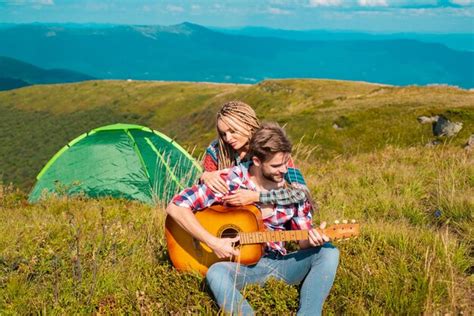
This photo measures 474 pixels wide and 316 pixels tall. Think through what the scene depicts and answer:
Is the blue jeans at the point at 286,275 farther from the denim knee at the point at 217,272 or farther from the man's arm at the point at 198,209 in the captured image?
the man's arm at the point at 198,209

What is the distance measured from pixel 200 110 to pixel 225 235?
132 m

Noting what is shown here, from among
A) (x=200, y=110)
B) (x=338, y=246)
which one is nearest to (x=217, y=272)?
(x=338, y=246)

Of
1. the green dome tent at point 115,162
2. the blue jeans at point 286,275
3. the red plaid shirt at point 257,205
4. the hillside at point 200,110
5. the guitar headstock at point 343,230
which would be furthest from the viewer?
the hillside at point 200,110

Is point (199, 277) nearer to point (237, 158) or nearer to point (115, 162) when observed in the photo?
point (237, 158)

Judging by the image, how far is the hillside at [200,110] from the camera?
34656mm

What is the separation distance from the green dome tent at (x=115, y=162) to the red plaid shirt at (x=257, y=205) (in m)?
7.52

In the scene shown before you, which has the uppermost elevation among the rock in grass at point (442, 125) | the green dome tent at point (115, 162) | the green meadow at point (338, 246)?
the green meadow at point (338, 246)

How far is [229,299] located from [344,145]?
29675 millimetres

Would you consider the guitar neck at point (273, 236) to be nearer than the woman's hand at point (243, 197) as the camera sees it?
Yes

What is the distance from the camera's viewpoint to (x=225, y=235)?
4.33 meters

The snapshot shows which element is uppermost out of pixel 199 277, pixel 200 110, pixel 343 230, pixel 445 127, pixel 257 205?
pixel 343 230

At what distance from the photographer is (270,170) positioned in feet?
13.9

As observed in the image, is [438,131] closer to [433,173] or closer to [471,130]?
[471,130]

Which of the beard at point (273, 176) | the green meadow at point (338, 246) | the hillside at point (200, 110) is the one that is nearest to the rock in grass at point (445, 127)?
the hillside at point (200, 110)
